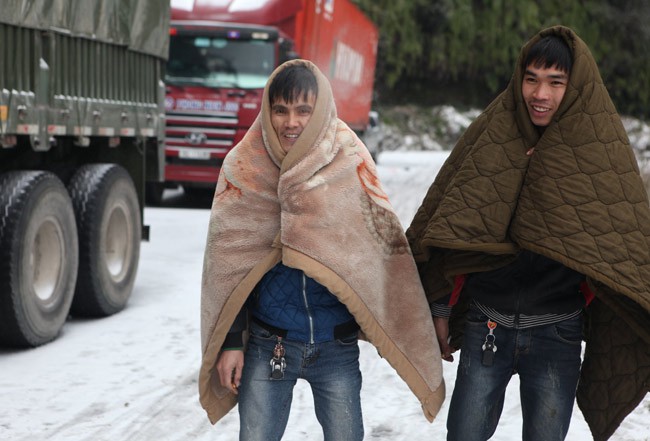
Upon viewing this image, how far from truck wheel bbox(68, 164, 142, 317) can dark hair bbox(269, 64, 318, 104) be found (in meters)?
4.71

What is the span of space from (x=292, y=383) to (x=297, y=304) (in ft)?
0.92

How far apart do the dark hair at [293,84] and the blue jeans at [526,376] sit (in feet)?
3.07

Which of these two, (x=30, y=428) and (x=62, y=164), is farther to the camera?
(x=62, y=164)

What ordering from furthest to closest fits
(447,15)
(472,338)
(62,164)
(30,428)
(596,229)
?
1. (447,15)
2. (62,164)
3. (30,428)
4. (472,338)
5. (596,229)

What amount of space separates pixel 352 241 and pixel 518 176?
22.3 inches

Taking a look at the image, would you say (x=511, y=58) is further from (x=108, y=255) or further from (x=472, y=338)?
(x=472, y=338)

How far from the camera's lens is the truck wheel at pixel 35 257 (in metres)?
6.42

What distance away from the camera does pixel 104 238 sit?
791 cm

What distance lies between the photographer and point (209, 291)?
11.0 feet

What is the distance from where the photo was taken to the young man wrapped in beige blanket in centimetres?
321

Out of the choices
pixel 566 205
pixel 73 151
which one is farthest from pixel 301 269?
pixel 73 151

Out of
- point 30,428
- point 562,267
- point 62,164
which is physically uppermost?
point 562,267

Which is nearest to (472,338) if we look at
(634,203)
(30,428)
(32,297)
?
(634,203)

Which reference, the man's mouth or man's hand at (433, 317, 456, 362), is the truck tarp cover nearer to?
man's hand at (433, 317, 456, 362)
